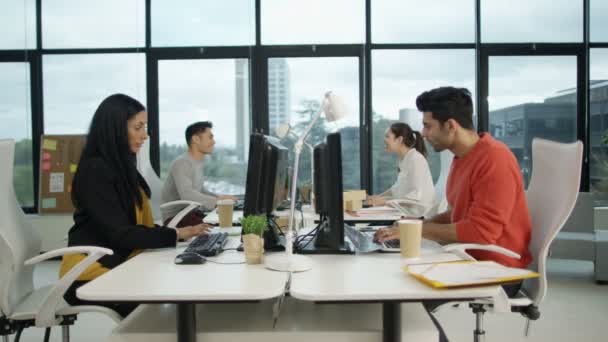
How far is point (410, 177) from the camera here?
3955 mm

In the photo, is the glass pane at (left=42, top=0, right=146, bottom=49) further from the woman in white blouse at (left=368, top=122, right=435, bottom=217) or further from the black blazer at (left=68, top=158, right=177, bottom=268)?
the black blazer at (left=68, top=158, right=177, bottom=268)

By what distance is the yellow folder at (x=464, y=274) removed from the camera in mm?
1396

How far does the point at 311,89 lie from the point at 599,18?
307 cm

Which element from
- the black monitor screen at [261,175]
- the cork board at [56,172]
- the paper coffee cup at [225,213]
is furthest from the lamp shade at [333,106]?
the cork board at [56,172]

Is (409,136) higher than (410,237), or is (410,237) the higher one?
(409,136)

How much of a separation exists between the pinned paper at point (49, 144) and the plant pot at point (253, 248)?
14.0 ft

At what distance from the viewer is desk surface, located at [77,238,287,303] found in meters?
1.39

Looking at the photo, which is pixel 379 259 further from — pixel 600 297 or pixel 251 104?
pixel 251 104

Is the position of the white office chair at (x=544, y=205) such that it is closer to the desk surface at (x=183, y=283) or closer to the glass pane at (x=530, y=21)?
the desk surface at (x=183, y=283)

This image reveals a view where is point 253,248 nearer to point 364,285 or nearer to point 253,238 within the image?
point 253,238

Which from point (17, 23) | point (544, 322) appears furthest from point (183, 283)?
point (17, 23)

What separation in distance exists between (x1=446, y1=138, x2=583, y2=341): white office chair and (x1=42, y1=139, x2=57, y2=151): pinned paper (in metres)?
4.59

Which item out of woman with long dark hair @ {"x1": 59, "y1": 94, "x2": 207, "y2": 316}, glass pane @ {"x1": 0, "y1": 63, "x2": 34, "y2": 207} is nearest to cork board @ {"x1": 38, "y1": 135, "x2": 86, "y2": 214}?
glass pane @ {"x1": 0, "y1": 63, "x2": 34, "y2": 207}

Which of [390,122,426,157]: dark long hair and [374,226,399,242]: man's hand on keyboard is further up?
[390,122,426,157]: dark long hair
